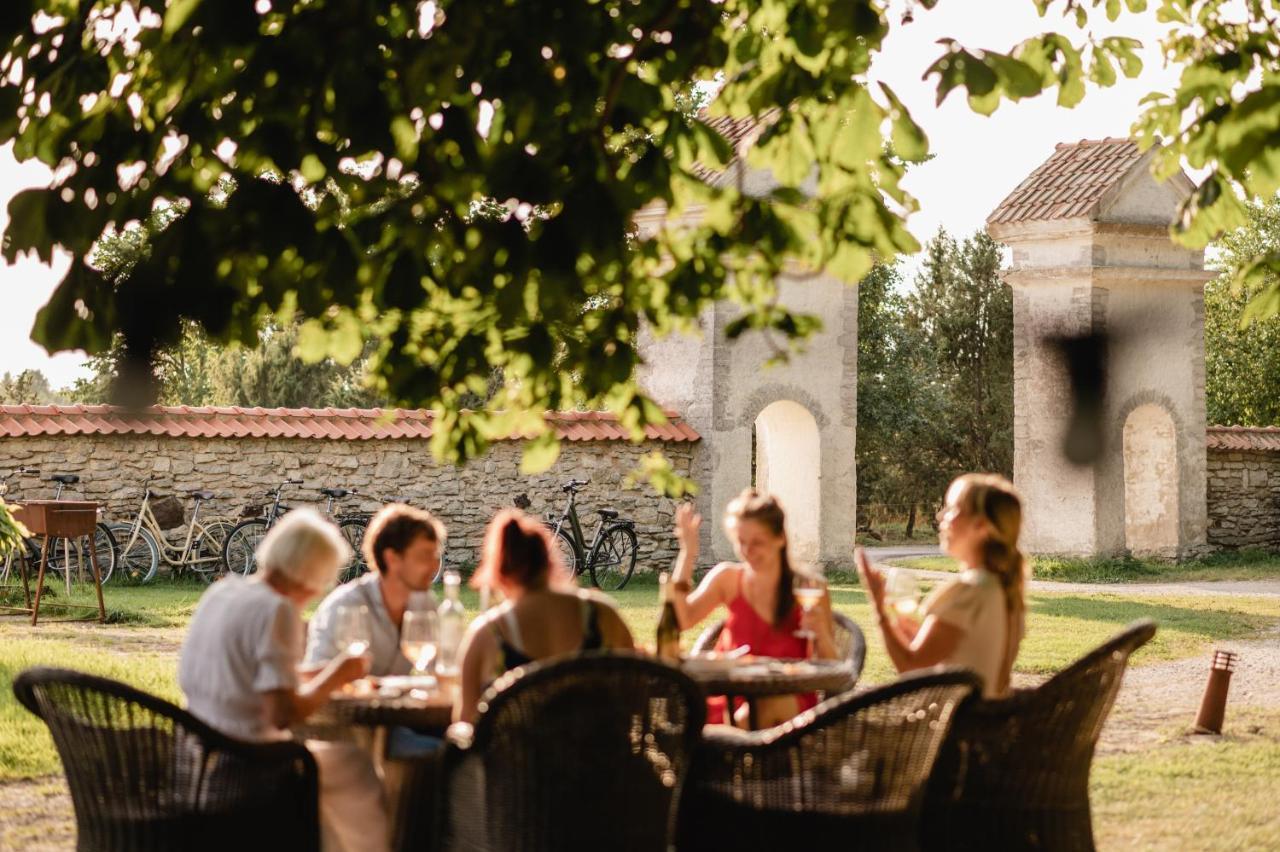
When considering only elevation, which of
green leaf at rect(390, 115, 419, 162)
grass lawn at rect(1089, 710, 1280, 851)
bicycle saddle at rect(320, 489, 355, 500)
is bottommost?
grass lawn at rect(1089, 710, 1280, 851)

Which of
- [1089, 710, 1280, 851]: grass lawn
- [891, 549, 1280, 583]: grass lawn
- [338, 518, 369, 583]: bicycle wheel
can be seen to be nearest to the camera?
[1089, 710, 1280, 851]: grass lawn

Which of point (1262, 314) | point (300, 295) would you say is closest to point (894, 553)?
point (1262, 314)

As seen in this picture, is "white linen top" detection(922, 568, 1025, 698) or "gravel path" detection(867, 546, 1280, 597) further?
"gravel path" detection(867, 546, 1280, 597)

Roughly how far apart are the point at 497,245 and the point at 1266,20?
13.6 feet

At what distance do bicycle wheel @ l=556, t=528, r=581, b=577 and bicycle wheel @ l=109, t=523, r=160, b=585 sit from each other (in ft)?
14.2

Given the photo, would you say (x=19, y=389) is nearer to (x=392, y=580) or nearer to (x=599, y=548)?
(x=599, y=548)

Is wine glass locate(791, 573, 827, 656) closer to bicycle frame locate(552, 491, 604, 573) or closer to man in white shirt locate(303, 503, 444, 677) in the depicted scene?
man in white shirt locate(303, 503, 444, 677)

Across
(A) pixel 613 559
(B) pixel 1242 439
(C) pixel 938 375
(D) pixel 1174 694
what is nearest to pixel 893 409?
(C) pixel 938 375

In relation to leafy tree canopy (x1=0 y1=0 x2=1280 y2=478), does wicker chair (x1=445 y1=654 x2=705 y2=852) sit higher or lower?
lower

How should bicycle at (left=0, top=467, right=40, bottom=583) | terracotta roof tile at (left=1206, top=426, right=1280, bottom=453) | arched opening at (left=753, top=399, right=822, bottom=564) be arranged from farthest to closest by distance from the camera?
terracotta roof tile at (left=1206, top=426, right=1280, bottom=453)
arched opening at (left=753, top=399, right=822, bottom=564)
bicycle at (left=0, top=467, right=40, bottom=583)

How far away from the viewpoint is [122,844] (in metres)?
3.96

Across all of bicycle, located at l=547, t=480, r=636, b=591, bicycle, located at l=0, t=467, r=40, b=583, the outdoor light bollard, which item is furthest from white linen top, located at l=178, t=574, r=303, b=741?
bicycle, located at l=547, t=480, r=636, b=591

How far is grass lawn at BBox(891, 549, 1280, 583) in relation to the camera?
21.6 metres

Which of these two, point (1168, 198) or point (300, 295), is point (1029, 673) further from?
point (1168, 198)
